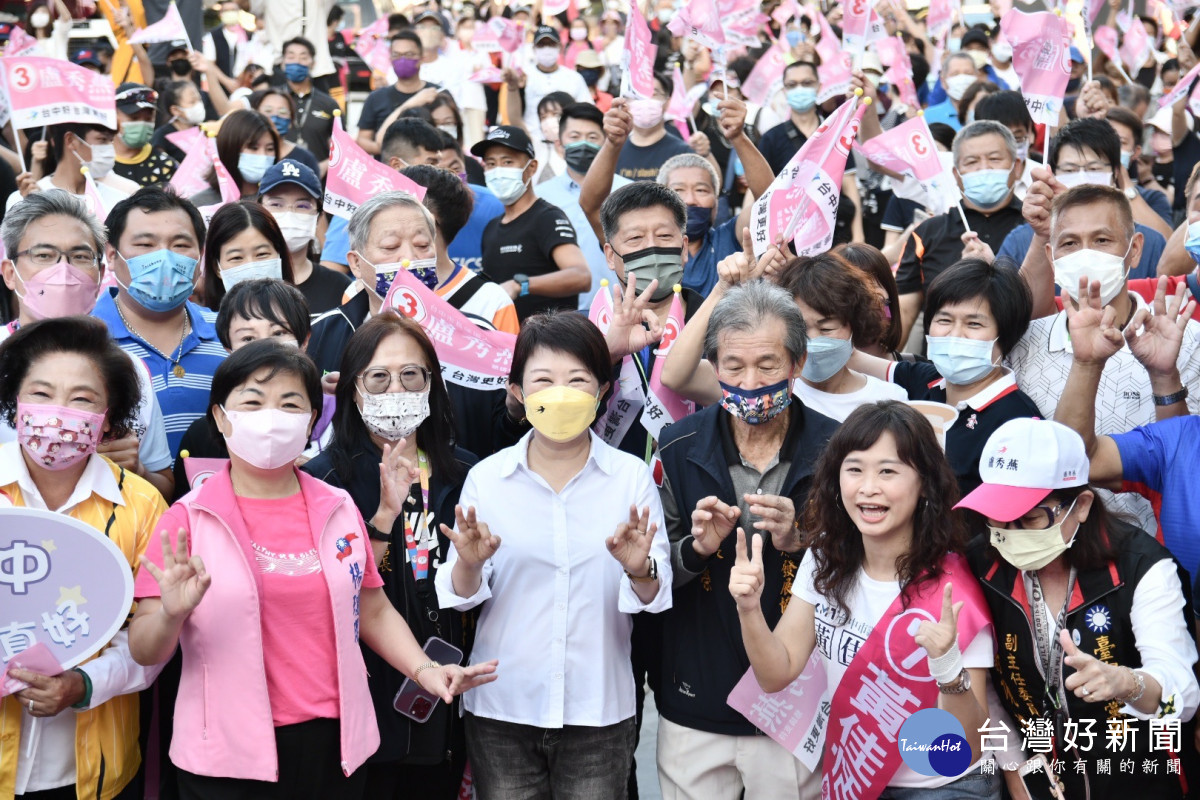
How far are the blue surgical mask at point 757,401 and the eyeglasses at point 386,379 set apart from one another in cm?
93

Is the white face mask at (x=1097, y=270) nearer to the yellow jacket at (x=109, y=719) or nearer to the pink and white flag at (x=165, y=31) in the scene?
the yellow jacket at (x=109, y=719)

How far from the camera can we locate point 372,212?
4973 millimetres

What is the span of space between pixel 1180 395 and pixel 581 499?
1940 mm

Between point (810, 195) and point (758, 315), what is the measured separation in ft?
4.38

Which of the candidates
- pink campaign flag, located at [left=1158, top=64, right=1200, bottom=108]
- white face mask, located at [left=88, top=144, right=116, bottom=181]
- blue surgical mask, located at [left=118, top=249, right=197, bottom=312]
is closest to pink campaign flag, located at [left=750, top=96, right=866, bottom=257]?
blue surgical mask, located at [left=118, top=249, right=197, bottom=312]

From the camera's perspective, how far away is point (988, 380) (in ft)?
14.7

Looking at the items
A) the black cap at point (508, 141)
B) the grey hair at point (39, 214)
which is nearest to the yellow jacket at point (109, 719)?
the grey hair at point (39, 214)

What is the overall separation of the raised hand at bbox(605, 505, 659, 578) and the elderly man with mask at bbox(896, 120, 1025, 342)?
2996 mm

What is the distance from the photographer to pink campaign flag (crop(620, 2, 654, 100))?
7543 millimetres

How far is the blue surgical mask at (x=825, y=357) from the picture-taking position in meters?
4.30

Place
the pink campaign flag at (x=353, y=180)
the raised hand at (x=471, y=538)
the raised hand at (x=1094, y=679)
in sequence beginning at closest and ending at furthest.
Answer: the raised hand at (x=1094, y=679)
the raised hand at (x=471, y=538)
the pink campaign flag at (x=353, y=180)

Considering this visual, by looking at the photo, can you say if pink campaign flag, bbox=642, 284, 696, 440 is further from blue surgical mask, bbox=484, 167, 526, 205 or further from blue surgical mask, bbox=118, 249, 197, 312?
blue surgical mask, bbox=484, 167, 526, 205

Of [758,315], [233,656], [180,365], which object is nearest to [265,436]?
[233,656]

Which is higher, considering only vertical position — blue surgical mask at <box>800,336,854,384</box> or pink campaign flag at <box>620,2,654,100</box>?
pink campaign flag at <box>620,2,654,100</box>
